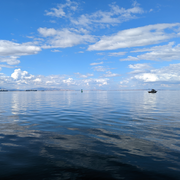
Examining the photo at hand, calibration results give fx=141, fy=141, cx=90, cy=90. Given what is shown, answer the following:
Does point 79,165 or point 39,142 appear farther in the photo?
point 39,142

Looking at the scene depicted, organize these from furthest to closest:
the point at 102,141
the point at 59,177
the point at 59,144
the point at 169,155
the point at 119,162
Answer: the point at 102,141 < the point at 59,144 < the point at 169,155 < the point at 119,162 < the point at 59,177

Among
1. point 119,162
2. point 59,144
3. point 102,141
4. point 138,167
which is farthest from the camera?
point 102,141

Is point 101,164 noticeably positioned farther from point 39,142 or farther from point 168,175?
point 39,142

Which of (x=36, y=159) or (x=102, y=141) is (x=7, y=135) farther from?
(x=102, y=141)

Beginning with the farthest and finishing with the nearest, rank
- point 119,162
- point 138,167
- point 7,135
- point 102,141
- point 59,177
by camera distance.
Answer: point 7,135
point 102,141
point 119,162
point 138,167
point 59,177

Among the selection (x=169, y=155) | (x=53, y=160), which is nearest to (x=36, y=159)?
(x=53, y=160)

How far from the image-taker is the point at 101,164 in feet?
27.3

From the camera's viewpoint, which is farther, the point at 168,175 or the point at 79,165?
the point at 79,165

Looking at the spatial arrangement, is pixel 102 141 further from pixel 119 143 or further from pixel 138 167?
pixel 138 167

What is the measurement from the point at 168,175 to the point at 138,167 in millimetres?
1489

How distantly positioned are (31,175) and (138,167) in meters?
5.81

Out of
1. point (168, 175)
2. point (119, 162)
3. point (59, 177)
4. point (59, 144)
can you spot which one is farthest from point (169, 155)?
point (59, 144)

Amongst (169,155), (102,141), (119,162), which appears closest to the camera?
(119,162)

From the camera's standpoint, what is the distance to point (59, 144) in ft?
38.1
